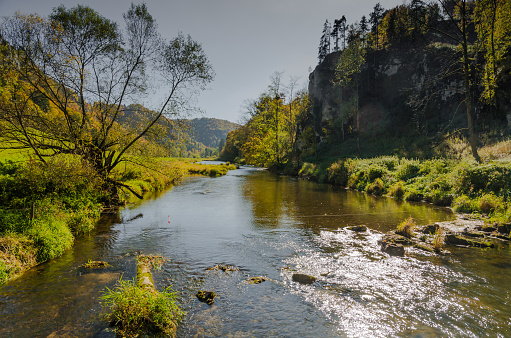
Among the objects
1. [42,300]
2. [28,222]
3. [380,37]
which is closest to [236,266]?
[42,300]

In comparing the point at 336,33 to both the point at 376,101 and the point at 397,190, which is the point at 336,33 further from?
the point at 397,190

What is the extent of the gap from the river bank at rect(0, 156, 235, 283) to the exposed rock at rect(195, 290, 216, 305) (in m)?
5.84

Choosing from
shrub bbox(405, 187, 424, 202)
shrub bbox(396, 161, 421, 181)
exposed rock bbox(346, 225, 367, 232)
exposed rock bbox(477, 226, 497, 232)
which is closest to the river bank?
exposed rock bbox(346, 225, 367, 232)

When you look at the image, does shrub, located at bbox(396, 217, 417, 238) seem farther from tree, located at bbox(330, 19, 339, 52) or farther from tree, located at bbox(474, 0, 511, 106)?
tree, located at bbox(330, 19, 339, 52)

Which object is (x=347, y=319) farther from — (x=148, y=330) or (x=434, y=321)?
(x=148, y=330)

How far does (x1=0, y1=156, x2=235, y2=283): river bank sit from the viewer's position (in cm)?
876

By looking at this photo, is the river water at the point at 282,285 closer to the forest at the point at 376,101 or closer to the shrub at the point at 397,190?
the shrub at the point at 397,190

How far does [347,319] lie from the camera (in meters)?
6.39

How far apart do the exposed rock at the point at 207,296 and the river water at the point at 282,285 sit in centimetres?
15

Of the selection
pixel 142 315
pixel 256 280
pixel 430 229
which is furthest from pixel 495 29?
pixel 142 315

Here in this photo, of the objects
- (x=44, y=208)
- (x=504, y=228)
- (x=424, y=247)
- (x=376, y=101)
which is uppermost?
(x=376, y=101)

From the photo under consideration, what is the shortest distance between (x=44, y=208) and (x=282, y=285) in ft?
35.1

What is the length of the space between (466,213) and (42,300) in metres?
20.1

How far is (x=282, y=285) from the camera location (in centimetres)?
808
